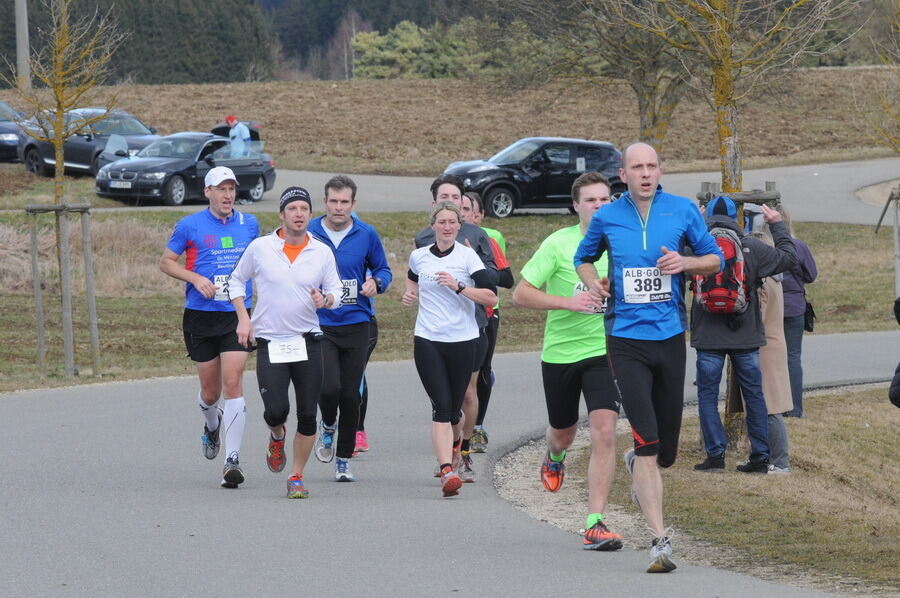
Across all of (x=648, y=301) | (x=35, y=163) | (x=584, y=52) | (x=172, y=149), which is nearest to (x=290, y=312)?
(x=648, y=301)

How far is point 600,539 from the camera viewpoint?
7691 millimetres

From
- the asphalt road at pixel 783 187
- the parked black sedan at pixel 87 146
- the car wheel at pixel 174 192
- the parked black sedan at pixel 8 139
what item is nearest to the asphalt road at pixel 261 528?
the car wheel at pixel 174 192

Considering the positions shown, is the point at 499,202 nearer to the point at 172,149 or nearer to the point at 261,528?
the point at 172,149

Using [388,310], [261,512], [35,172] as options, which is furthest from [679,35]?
[261,512]

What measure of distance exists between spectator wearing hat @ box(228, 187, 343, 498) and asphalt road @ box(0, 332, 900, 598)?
557mm

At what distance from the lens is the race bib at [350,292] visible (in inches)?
389

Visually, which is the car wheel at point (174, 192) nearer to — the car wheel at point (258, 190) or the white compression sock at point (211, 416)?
the car wheel at point (258, 190)

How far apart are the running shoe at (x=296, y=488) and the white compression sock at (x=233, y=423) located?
1.87 ft

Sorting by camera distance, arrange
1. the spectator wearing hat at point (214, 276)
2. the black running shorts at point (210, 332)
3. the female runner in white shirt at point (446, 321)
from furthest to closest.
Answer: the black running shorts at point (210, 332) < the spectator wearing hat at point (214, 276) < the female runner in white shirt at point (446, 321)

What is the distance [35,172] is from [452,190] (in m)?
29.4

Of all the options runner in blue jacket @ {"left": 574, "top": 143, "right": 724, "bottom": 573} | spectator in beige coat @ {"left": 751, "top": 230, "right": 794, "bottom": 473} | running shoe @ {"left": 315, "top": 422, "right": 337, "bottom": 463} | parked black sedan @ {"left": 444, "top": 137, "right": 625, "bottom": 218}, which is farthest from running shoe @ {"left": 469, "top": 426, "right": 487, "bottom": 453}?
parked black sedan @ {"left": 444, "top": 137, "right": 625, "bottom": 218}

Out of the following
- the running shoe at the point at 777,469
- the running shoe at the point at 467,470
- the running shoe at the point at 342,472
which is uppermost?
the running shoe at the point at 342,472

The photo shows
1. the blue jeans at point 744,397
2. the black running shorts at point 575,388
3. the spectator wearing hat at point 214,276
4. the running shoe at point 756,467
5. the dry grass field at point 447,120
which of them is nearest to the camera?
the black running shorts at point 575,388

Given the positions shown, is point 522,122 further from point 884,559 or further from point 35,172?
point 884,559
